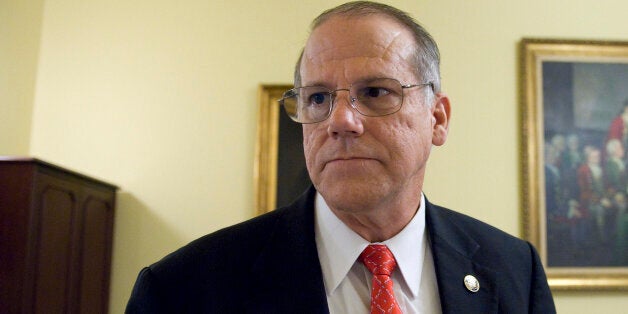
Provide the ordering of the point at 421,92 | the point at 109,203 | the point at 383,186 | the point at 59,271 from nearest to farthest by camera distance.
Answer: the point at 383,186
the point at 421,92
the point at 59,271
the point at 109,203

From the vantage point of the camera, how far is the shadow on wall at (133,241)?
2701mm

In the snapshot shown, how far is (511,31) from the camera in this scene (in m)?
2.87

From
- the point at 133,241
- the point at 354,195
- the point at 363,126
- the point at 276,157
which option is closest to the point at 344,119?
the point at 363,126

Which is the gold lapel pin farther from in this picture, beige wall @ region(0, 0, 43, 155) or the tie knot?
beige wall @ region(0, 0, 43, 155)

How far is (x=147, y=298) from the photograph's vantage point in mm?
1091

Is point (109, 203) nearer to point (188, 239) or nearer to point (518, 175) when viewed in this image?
point (188, 239)

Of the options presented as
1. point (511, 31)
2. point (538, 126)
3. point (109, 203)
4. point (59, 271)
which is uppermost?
point (511, 31)

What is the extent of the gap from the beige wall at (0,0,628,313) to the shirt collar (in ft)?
4.95

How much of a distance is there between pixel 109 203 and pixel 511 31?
2.45 metres

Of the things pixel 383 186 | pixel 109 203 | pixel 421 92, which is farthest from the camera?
pixel 109 203

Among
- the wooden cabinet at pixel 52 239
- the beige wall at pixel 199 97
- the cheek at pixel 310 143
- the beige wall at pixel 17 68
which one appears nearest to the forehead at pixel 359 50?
the cheek at pixel 310 143

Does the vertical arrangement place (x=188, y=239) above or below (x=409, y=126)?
below

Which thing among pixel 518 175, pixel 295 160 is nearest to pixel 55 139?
pixel 295 160

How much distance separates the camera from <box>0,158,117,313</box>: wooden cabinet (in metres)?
1.96
